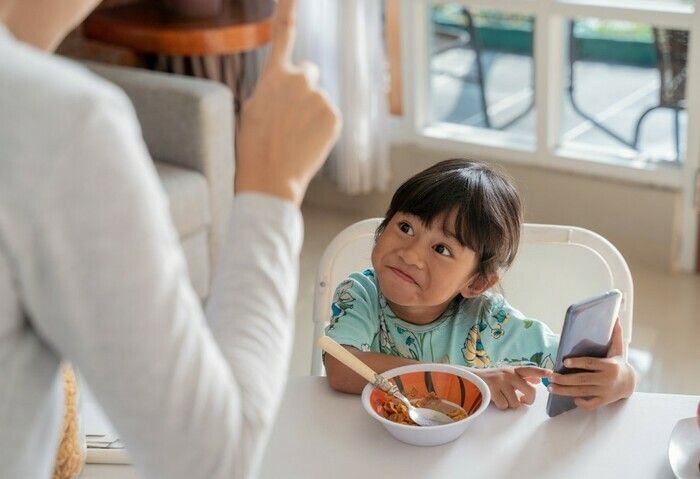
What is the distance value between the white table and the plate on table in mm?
17

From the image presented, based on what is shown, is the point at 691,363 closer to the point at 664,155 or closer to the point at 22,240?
the point at 664,155

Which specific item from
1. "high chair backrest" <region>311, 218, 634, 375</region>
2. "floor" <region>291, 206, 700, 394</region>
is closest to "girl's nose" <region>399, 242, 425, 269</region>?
"high chair backrest" <region>311, 218, 634, 375</region>

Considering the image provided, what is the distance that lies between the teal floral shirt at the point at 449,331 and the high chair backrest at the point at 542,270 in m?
0.12

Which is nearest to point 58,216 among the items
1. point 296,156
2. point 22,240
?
point 22,240

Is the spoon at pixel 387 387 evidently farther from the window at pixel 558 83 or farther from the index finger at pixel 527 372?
the window at pixel 558 83

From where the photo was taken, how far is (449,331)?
5.22 feet

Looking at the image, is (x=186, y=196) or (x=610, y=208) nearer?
(x=186, y=196)

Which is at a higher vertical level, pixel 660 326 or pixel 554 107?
pixel 554 107

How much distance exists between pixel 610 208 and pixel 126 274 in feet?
9.64

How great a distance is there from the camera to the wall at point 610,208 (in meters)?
3.34

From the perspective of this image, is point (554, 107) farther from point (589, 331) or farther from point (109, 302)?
point (109, 302)

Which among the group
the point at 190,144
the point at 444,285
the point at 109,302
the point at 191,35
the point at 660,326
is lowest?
the point at 660,326

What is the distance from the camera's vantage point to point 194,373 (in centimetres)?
70

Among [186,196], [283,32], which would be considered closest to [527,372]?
[283,32]
